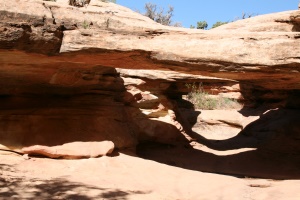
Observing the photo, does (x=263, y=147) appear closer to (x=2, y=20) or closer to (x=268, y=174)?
(x=268, y=174)

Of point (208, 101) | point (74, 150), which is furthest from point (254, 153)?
→ point (208, 101)

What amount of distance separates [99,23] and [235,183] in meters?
3.97

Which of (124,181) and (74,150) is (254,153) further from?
(74,150)

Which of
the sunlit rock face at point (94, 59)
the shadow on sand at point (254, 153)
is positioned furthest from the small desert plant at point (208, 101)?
the sunlit rock face at point (94, 59)

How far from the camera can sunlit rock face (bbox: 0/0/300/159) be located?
6145 mm

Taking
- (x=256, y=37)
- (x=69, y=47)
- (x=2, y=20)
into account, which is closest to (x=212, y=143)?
(x=256, y=37)

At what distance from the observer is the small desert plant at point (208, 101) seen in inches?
667

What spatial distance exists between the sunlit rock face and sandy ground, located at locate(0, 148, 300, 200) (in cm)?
83

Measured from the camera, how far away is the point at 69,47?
20.6ft

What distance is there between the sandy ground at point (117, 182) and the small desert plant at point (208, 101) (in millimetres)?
9479

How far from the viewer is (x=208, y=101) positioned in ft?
56.8

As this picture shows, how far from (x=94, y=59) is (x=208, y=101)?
11185 millimetres

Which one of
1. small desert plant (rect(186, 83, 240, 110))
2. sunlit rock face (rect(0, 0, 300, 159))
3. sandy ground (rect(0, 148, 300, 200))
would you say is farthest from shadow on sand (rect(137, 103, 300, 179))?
small desert plant (rect(186, 83, 240, 110))

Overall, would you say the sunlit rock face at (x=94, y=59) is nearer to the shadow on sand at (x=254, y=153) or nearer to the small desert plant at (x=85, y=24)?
the small desert plant at (x=85, y=24)
